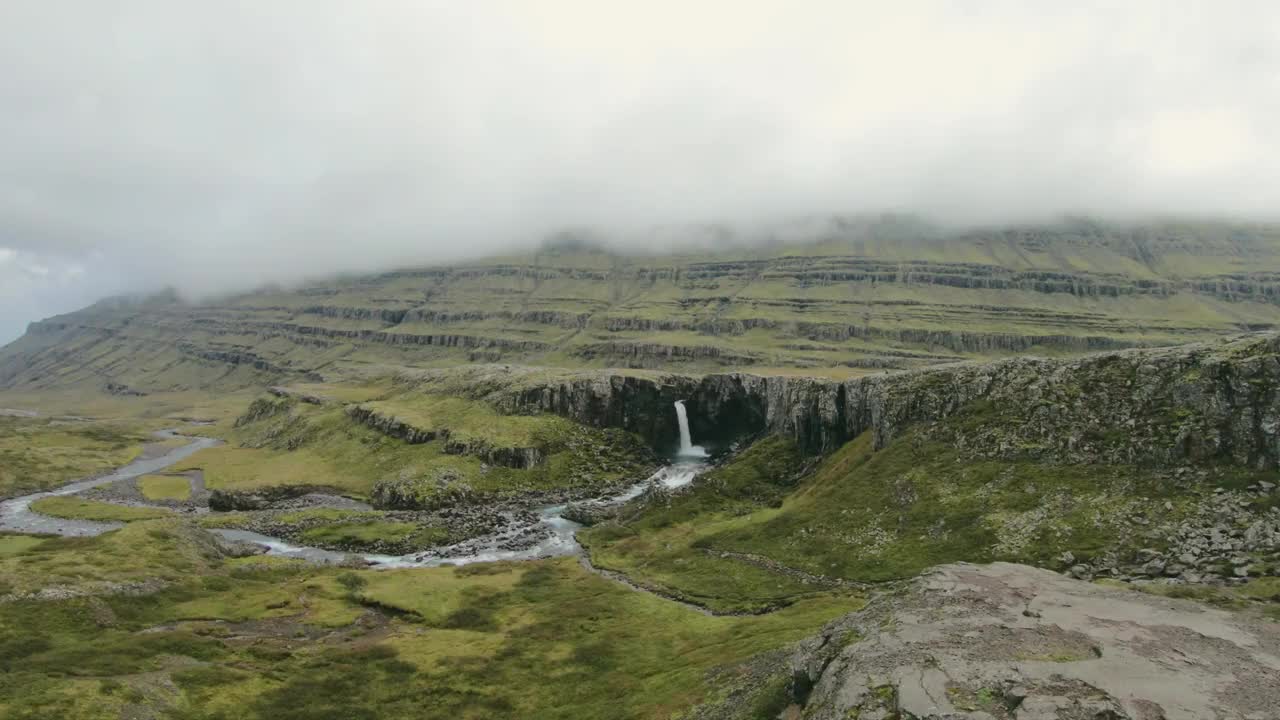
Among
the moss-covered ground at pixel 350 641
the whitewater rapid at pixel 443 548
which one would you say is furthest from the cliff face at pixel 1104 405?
the whitewater rapid at pixel 443 548

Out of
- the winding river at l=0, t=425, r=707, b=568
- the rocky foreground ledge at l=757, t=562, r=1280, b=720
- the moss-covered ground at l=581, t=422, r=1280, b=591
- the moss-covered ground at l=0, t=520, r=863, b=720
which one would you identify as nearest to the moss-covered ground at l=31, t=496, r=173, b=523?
the winding river at l=0, t=425, r=707, b=568

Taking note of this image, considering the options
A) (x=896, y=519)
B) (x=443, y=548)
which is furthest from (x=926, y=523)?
(x=443, y=548)

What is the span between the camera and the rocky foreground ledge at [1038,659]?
34500mm

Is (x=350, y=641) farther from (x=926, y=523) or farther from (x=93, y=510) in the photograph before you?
(x=93, y=510)

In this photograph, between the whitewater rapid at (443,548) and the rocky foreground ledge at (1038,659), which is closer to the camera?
the rocky foreground ledge at (1038,659)

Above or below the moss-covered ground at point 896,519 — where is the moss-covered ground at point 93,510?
below

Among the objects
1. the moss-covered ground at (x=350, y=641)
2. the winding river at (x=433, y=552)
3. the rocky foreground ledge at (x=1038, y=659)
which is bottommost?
the winding river at (x=433, y=552)

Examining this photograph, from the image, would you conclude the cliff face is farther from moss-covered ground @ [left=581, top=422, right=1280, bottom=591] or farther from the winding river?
the winding river

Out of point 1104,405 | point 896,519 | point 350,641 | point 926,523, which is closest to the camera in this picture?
point 350,641

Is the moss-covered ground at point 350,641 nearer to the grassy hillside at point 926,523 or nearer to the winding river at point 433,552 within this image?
the winding river at point 433,552

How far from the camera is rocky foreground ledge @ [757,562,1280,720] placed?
34.5 metres

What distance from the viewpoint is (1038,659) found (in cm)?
4012

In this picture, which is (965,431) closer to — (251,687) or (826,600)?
(826,600)

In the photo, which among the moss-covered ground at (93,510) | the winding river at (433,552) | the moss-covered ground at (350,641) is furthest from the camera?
the moss-covered ground at (93,510)
